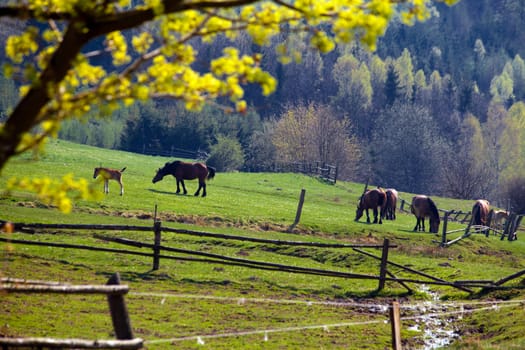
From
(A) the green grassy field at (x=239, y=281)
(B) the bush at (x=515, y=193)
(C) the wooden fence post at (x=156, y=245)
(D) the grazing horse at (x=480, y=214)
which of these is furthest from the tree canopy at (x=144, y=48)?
(B) the bush at (x=515, y=193)

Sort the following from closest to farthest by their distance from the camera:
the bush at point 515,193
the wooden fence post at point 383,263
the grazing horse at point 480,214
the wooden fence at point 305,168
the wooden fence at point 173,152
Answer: the wooden fence post at point 383,263 → the grazing horse at point 480,214 → the wooden fence at point 305,168 → the wooden fence at point 173,152 → the bush at point 515,193

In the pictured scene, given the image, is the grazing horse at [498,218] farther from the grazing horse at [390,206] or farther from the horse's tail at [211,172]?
the horse's tail at [211,172]

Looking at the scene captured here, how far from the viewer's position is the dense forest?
92938mm

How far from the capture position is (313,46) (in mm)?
6684

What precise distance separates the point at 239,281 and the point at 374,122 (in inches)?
4308

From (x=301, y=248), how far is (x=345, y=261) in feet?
6.49

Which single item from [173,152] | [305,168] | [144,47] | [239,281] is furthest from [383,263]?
[173,152]

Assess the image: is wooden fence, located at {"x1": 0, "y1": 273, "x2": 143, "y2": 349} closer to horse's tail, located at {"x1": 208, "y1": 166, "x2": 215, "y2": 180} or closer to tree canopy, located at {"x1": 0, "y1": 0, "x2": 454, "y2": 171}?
tree canopy, located at {"x1": 0, "y1": 0, "x2": 454, "y2": 171}

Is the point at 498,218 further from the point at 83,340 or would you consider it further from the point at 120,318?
the point at 83,340

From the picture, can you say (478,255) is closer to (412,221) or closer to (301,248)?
(301,248)

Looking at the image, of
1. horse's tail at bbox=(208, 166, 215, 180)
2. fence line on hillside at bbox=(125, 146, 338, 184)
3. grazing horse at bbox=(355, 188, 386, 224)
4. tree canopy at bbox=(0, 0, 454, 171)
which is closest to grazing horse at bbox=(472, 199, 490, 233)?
grazing horse at bbox=(355, 188, 386, 224)

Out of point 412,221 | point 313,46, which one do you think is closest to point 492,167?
point 412,221

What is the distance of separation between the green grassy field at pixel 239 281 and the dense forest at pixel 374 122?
3248 centimetres

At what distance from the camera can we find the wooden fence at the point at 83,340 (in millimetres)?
7852
